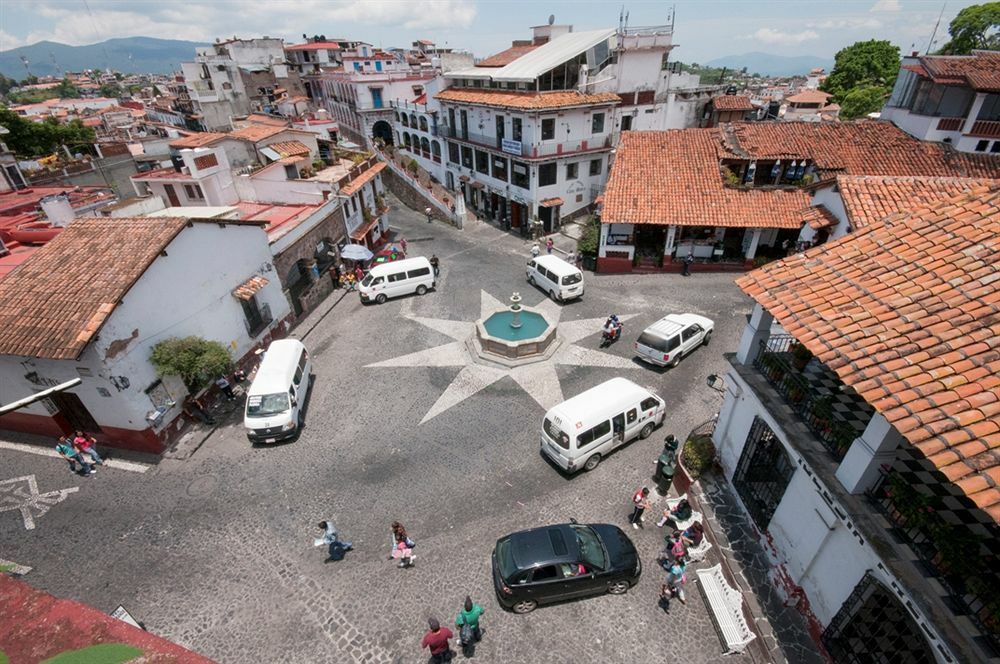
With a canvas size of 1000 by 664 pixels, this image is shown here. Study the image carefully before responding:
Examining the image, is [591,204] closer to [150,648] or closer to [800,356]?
[800,356]

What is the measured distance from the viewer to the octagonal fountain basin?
Answer: 63.3 ft

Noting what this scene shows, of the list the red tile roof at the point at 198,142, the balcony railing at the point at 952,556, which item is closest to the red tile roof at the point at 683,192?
the balcony railing at the point at 952,556

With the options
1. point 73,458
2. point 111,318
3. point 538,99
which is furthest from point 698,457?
point 538,99

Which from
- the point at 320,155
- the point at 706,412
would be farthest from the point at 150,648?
the point at 320,155

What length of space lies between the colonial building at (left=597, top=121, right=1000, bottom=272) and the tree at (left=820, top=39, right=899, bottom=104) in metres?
47.3

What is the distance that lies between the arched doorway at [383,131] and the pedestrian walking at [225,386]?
4408 cm

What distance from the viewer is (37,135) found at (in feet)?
149

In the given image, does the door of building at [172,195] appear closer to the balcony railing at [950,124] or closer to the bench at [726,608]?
the bench at [726,608]

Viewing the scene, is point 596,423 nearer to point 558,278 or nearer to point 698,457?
point 698,457

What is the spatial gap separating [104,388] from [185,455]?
3.29 m

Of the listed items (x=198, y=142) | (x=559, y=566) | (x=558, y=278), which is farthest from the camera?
(x=198, y=142)

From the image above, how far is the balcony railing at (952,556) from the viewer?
631 centimetres

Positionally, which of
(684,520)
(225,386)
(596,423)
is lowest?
(684,520)

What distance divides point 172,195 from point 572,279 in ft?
76.8
